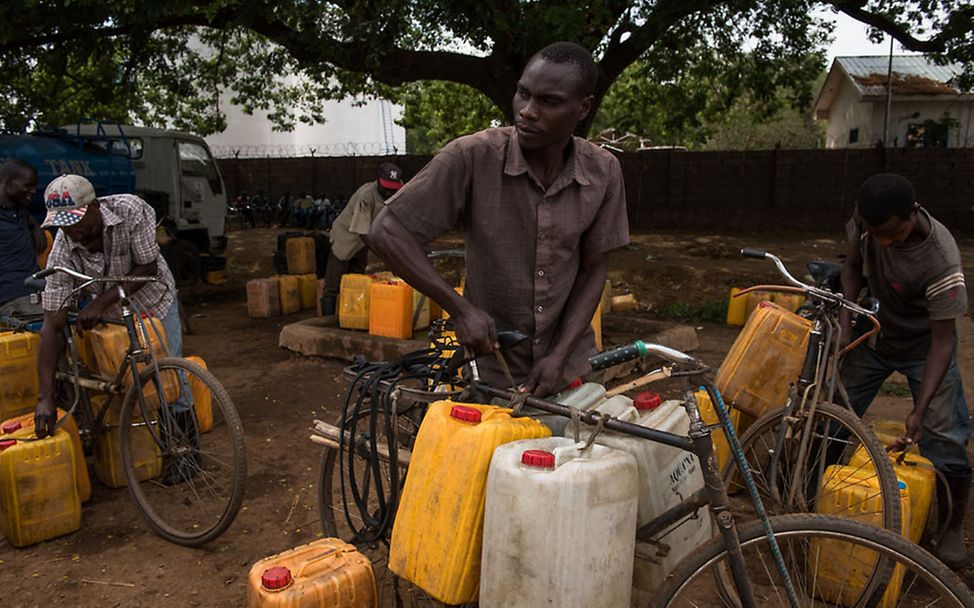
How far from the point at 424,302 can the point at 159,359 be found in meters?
3.24

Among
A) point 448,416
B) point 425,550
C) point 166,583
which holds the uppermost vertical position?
point 448,416

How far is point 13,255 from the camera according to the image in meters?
5.18

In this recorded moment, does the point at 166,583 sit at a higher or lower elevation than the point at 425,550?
lower

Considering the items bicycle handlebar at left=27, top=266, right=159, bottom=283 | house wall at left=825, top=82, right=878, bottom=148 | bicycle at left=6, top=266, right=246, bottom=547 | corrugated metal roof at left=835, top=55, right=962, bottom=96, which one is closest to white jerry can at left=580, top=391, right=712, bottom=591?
bicycle at left=6, top=266, right=246, bottom=547

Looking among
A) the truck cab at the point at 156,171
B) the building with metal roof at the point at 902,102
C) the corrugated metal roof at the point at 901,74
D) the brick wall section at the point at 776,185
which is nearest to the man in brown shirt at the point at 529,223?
the truck cab at the point at 156,171

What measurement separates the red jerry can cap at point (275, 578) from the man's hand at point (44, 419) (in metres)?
2.09

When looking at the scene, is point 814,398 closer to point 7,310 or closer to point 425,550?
point 425,550

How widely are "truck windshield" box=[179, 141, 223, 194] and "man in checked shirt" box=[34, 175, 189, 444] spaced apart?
27.9ft

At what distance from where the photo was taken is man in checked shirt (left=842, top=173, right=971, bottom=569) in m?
3.05

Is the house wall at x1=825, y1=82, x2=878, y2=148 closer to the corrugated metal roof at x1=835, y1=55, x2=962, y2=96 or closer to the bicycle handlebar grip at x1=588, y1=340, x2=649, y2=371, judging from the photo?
the corrugated metal roof at x1=835, y1=55, x2=962, y2=96

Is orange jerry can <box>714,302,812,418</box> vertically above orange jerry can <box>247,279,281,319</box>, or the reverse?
orange jerry can <box>714,302,812,418</box>

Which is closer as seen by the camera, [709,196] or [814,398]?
[814,398]

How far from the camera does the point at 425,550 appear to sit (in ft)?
7.07

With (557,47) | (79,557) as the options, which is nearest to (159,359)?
(79,557)
